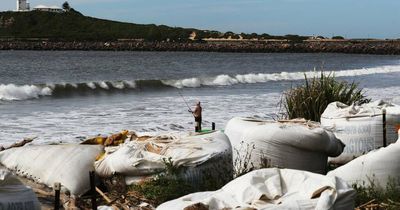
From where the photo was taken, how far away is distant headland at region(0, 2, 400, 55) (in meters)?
83.4

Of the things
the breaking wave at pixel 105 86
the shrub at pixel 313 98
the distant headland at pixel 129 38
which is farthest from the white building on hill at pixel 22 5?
the shrub at pixel 313 98

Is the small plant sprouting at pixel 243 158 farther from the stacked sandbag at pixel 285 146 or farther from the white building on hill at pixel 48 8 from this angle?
the white building on hill at pixel 48 8

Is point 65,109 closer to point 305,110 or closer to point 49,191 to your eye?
point 305,110

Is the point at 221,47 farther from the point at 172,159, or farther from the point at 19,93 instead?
the point at 172,159

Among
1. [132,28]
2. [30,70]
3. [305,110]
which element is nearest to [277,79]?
[30,70]

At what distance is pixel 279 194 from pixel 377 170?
167cm

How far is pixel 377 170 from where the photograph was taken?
6133 millimetres

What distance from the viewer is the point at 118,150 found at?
6.56 m

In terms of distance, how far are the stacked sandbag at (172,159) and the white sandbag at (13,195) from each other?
1.40 metres

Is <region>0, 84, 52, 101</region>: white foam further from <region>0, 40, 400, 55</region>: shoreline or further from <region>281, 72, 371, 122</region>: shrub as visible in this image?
<region>0, 40, 400, 55</region>: shoreline

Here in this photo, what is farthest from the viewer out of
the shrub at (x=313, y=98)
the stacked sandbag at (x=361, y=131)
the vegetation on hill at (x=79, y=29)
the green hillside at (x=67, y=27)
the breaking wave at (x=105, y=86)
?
the green hillside at (x=67, y=27)

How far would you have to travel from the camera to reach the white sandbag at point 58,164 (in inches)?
259

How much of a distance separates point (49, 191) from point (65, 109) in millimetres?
10787

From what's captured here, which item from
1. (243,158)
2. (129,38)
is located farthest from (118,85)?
(129,38)
